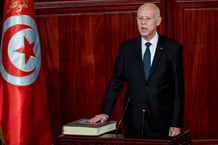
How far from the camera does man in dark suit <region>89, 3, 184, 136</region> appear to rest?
2846 millimetres

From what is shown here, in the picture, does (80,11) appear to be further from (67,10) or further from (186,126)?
(186,126)

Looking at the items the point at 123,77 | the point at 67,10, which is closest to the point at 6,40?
the point at 67,10

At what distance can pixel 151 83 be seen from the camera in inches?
113

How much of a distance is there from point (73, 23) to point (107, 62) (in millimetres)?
533

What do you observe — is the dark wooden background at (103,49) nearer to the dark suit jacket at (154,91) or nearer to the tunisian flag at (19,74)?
the tunisian flag at (19,74)

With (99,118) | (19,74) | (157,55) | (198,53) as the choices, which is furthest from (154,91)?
(198,53)

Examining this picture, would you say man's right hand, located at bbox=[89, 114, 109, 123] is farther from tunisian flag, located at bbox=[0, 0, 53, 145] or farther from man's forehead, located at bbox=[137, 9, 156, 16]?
tunisian flag, located at bbox=[0, 0, 53, 145]

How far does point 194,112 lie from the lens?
4391mm

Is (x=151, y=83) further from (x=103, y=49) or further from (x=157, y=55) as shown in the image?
(x=103, y=49)

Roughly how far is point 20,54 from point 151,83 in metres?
1.43

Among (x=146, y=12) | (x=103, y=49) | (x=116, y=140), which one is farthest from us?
(x=103, y=49)

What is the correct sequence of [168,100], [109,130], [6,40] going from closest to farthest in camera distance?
1. [109,130]
2. [168,100]
3. [6,40]

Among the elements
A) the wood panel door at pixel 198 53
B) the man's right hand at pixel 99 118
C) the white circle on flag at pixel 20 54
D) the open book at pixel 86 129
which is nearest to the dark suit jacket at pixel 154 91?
the man's right hand at pixel 99 118

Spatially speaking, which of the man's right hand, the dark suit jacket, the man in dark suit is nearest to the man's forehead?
the man in dark suit
